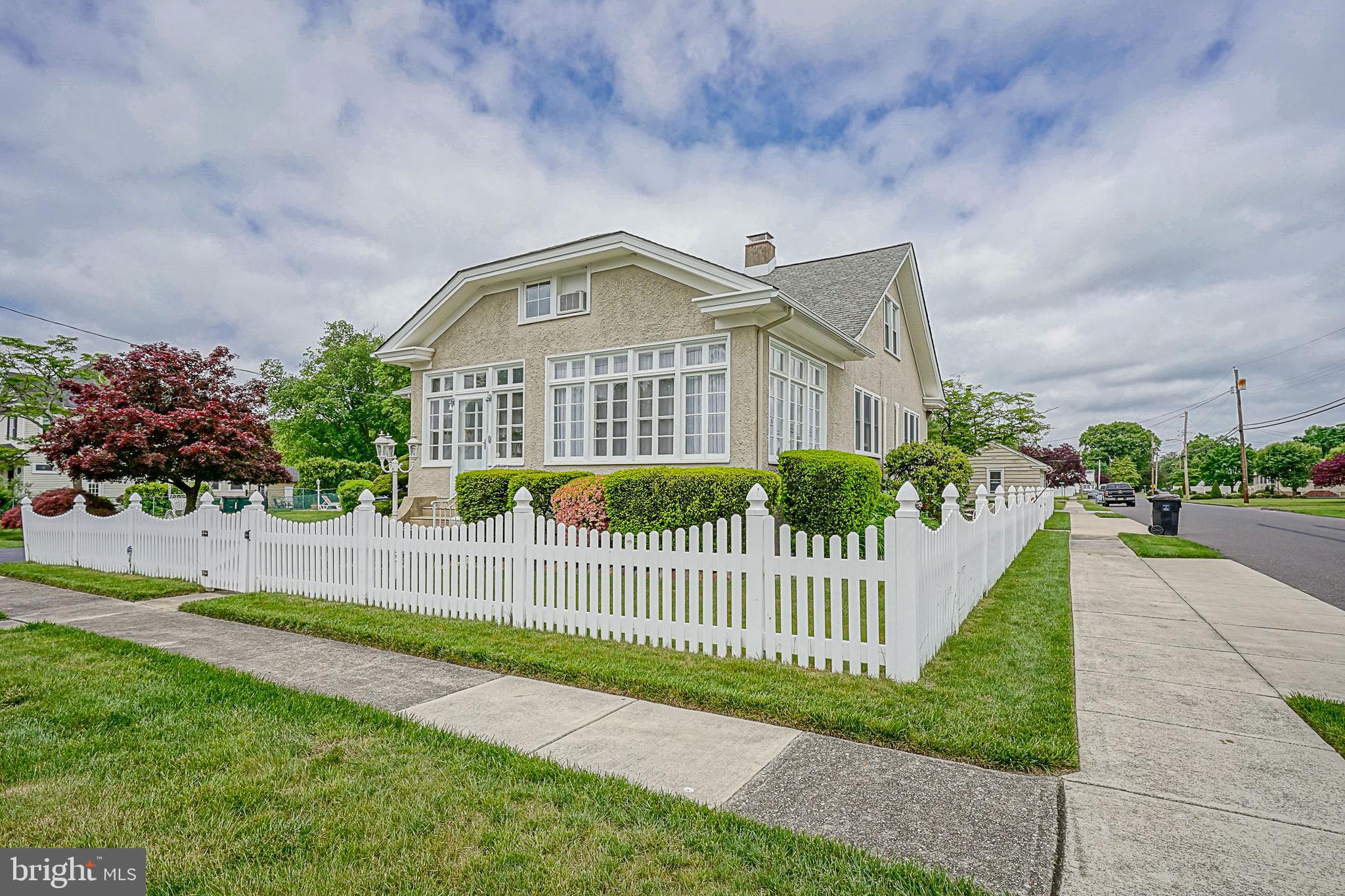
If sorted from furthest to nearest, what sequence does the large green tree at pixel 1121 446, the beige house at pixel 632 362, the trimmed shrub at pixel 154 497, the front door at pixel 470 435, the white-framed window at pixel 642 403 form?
the large green tree at pixel 1121 446, the trimmed shrub at pixel 154 497, the front door at pixel 470 435, the white-framed window at pixel 642 403, the beige house at pixel 632 362

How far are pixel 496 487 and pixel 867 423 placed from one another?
32.0 feet

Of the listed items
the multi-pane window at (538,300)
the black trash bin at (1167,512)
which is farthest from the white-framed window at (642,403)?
the black trash bin at (1167,512)

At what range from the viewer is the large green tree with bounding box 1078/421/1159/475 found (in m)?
112

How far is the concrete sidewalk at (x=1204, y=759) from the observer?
247 centimetres

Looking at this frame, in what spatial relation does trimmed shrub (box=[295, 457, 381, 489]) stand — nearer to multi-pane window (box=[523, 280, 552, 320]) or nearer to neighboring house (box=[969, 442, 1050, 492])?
multi-pane window (box=[523, 280, 552, 320])

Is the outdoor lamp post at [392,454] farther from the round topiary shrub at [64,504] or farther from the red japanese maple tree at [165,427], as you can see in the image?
the round topiary shrub at [64,504]

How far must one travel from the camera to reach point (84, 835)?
2.69 metres

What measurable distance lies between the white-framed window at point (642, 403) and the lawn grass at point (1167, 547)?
8.74 metres

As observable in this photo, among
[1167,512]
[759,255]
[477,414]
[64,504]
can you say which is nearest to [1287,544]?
[1167,512]

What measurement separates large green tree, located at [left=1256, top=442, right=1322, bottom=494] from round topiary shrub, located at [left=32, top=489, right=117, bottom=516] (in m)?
80.3

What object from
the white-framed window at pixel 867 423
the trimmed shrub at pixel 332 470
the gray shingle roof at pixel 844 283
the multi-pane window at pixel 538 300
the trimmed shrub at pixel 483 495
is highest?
the gray shingle roof at pixel 844 283

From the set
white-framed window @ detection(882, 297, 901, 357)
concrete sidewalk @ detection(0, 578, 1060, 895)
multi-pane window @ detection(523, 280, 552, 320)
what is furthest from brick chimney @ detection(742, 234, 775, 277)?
concrete sidewalk @ detection(0, 578, 1060, 895)

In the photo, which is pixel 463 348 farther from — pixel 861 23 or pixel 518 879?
pixel 518 879

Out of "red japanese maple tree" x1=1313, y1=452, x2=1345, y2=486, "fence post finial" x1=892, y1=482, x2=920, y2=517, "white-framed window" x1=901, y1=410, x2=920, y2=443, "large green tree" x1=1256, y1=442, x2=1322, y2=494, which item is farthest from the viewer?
"large green tree" x1=1256, y1=442, x2=1322, y2=494
